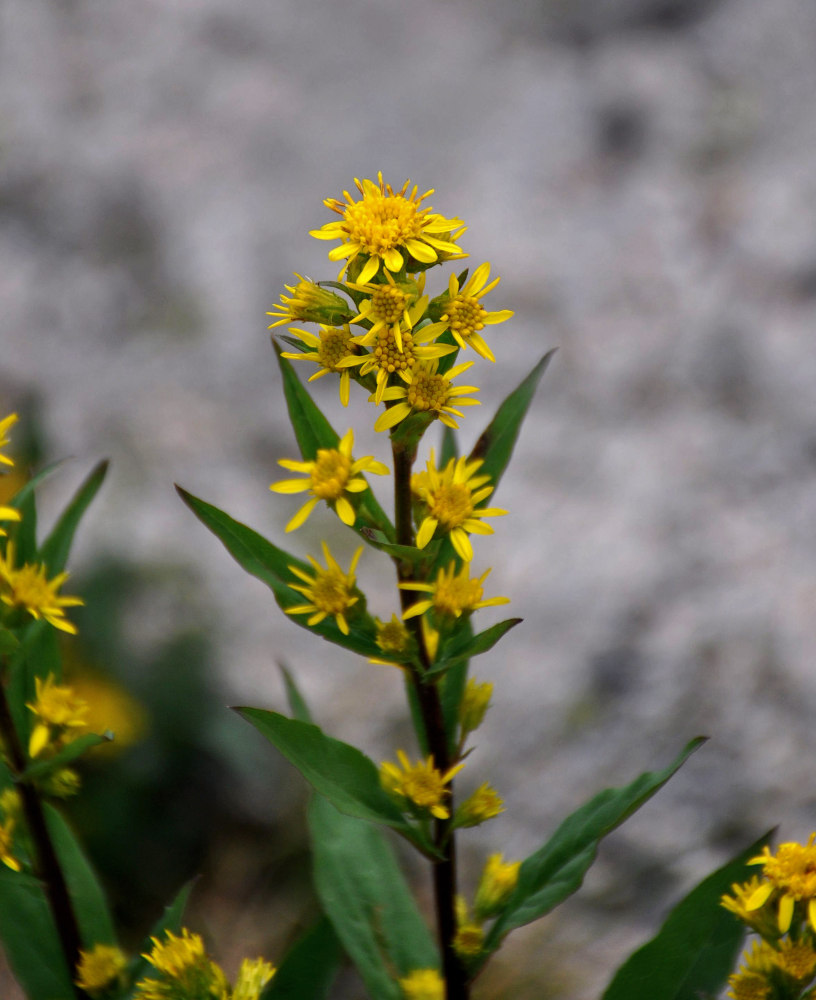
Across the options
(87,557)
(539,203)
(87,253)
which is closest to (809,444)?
(539,203)

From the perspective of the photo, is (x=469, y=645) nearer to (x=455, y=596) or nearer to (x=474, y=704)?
(x=455, y=596)

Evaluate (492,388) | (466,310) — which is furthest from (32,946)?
(492,388)

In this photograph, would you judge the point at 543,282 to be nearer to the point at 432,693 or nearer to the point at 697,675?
the point at 697,675

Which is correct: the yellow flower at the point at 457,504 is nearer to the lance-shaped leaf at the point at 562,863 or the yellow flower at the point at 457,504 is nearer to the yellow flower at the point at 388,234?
the yellow flower at the point at 388,234

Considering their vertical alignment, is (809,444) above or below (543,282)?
below

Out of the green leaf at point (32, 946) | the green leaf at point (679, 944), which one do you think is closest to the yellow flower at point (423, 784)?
the green leaf at point (679, 944)
